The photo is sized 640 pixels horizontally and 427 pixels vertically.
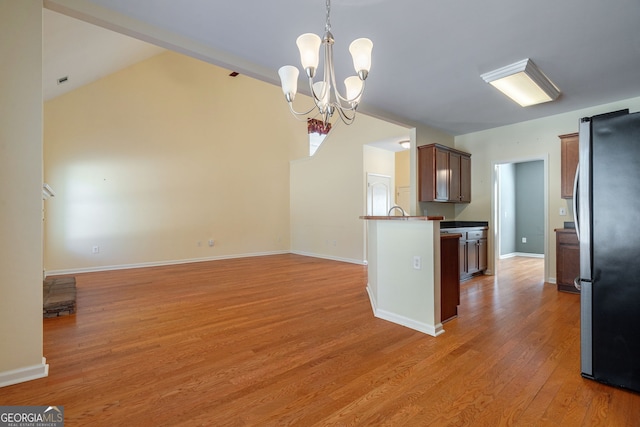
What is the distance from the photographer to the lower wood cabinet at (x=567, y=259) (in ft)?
13.5

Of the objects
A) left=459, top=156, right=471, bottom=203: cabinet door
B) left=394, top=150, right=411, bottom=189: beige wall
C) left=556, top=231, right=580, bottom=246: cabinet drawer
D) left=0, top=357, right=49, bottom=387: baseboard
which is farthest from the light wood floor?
left=394, top=150, right=411, bottom=189: beige wall

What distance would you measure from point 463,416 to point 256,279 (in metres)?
3.89

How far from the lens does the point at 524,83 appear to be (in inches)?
136

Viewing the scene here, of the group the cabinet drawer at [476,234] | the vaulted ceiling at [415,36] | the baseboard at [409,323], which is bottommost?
the baseboard at [409,323]

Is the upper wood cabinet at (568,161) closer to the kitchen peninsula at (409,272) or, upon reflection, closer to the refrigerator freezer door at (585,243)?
the refrigerator freezer door at (585,243)

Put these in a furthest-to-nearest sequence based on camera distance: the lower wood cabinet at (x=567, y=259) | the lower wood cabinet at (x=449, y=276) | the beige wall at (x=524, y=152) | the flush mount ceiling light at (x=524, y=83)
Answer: the beige wall at (x=524, y=152) < the lower wood cabinet at (x=567, y=259) < the flush mount ceiling light at (x=524, y=83) < the lower wood cabinet at (x=449, y=276)

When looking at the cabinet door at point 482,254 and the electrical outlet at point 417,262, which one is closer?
the electrical outlet at point 417,262

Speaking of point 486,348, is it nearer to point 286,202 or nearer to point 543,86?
point 543,86

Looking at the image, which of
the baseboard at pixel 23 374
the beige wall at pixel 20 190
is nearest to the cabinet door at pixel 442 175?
the beige wall at pixel 20 190

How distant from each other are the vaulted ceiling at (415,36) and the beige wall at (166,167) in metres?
2.08

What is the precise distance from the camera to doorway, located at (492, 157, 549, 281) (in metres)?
7.60

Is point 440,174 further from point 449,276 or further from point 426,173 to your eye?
point 449,276

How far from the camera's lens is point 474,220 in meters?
5.69

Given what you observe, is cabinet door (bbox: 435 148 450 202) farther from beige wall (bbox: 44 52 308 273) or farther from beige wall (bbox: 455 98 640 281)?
beige wall (bbox: 44 52 308 273)
